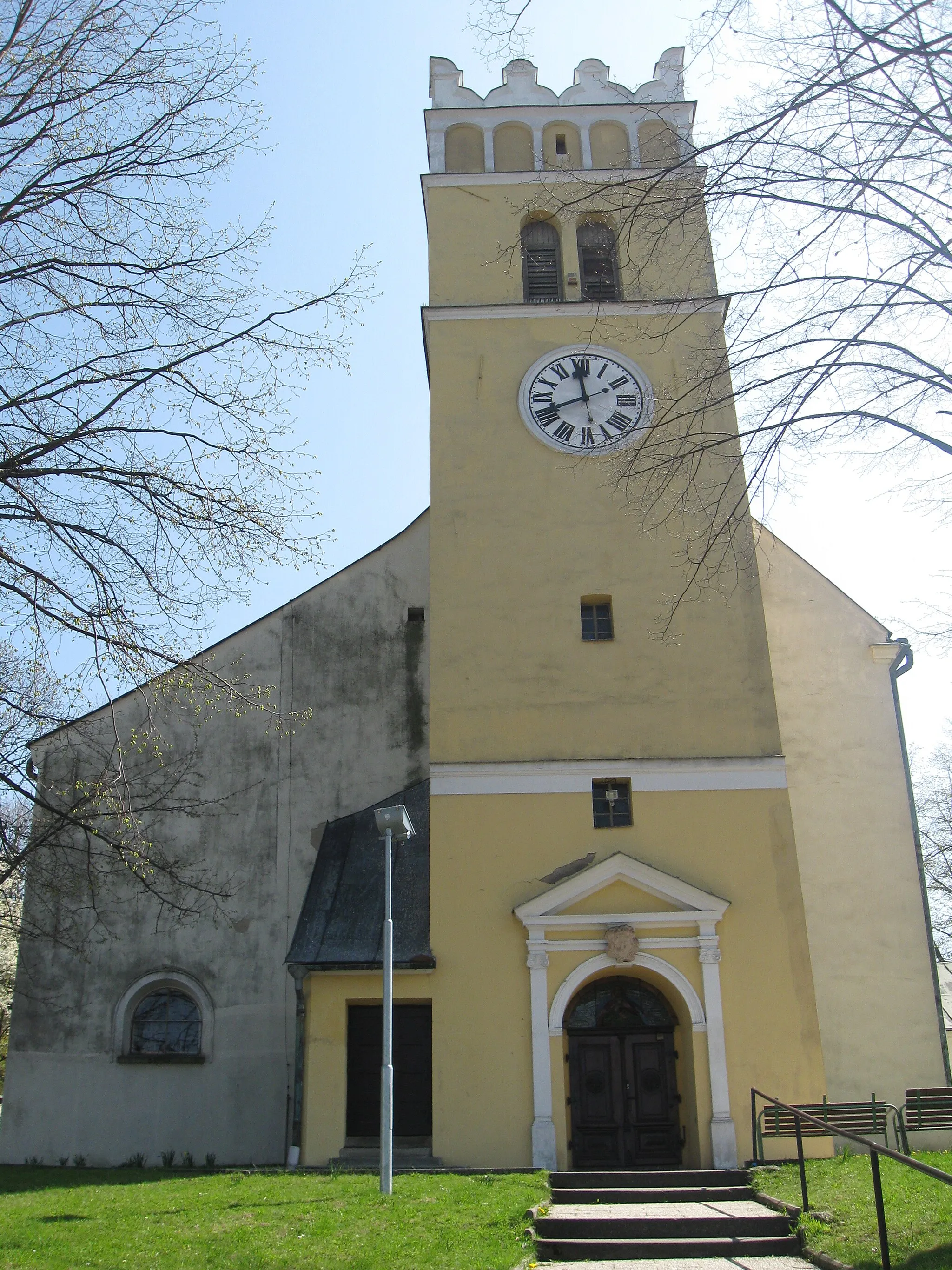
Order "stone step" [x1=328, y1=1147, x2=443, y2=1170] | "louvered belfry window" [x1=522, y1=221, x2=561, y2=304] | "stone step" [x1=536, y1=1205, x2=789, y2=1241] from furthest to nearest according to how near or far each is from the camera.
→ 1. "louvered belfry window" [x1=522, y1=221, x2=561, y2=304]
2. "stone step" [x1=328, y1=1147, x2=443, y2=1170]
3. "stone step" [x1=536, y1=1205, x2=789, y2=1241]

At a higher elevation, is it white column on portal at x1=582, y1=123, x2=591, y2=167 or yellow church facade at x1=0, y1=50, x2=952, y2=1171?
white column on portal at x1=582, y1=123, x2=591, y2=167

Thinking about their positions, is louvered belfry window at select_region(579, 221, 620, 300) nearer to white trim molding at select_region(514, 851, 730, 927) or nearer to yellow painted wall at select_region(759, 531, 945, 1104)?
yellow painted wall at select_region(759, 531, 945, 1104)

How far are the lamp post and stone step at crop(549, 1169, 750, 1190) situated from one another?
188cm

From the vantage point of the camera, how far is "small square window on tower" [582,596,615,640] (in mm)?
16609

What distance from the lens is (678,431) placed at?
17.8 m

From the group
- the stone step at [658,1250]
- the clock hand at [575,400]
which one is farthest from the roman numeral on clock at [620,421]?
the stone step at [658,1250]

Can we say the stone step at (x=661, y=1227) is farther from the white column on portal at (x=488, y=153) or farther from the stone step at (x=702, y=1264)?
the white column on portal at (x=488, y=153)

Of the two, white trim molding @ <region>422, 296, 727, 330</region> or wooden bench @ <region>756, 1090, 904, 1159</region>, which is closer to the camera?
wooden bench @ <region>756, 1090, 904, 1159</region>

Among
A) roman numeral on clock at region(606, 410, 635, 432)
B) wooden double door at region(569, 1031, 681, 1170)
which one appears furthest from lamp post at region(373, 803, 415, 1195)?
roman numeral on clock at region(606, 410, 635, 432)

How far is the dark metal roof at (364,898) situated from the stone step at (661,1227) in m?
4.31

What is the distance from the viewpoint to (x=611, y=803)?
15.5m

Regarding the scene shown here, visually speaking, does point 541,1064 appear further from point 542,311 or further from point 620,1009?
point 542,311

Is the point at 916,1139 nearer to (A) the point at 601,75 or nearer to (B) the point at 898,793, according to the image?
(B) the point at 898,793

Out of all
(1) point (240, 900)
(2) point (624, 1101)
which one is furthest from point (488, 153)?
(2) point (624, 1101)
